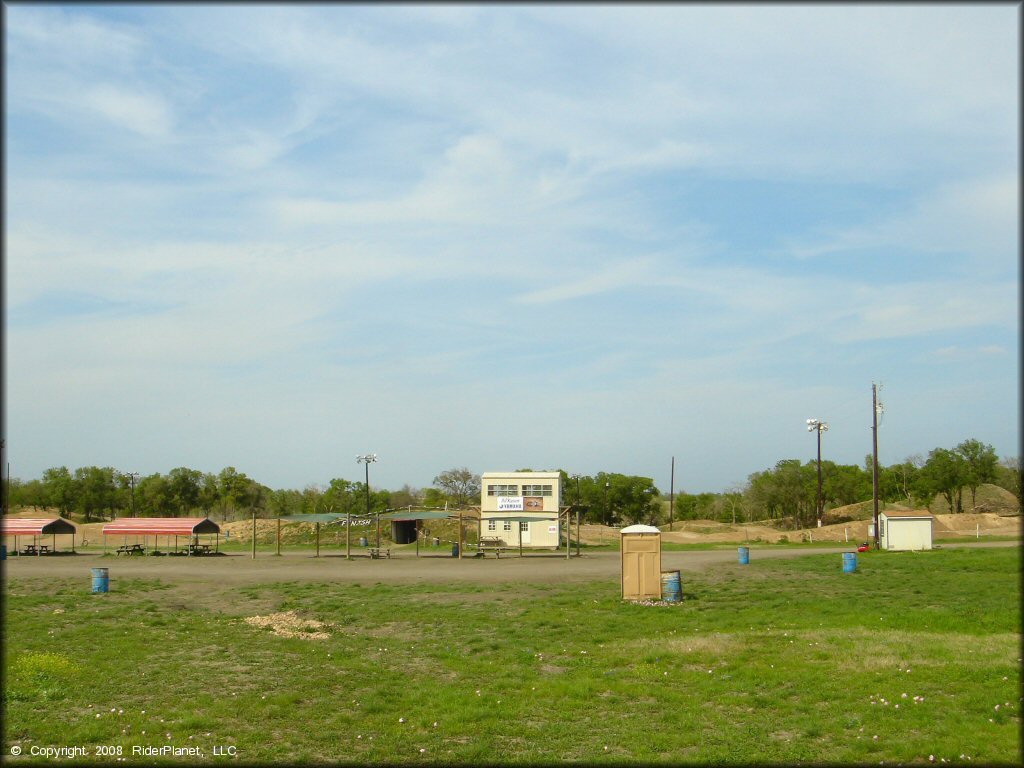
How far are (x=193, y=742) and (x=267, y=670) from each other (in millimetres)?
4502

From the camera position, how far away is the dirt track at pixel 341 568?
3425 cm

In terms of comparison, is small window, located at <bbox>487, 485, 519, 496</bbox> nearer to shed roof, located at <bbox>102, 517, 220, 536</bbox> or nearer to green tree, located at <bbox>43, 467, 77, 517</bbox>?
shed roof, located at <bbox>102, 517, 220, 536</bbox>

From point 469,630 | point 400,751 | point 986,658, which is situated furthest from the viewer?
point 469,630

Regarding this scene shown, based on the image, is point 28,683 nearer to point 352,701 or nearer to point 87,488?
point 352,701

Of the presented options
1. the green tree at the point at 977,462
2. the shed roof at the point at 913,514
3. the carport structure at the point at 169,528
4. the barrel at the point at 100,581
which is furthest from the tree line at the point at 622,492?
the barrel at the point at 100,581

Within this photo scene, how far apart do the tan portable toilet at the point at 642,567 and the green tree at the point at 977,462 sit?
65774 mm

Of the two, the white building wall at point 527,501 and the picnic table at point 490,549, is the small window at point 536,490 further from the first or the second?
the picnic table at point 490,549

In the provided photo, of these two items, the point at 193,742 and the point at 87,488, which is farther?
the point at 87,488

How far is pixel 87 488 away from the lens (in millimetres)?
90188

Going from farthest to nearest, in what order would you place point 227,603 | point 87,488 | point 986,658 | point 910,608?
point 87,488, point 227,603, point 910,608, point 986,658

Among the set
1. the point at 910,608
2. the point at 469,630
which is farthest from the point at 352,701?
the point at 910,608

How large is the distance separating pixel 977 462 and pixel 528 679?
7844 centimetres

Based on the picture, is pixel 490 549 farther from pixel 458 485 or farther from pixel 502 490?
pixel 458 485

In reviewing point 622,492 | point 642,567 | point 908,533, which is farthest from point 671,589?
point 622,492
